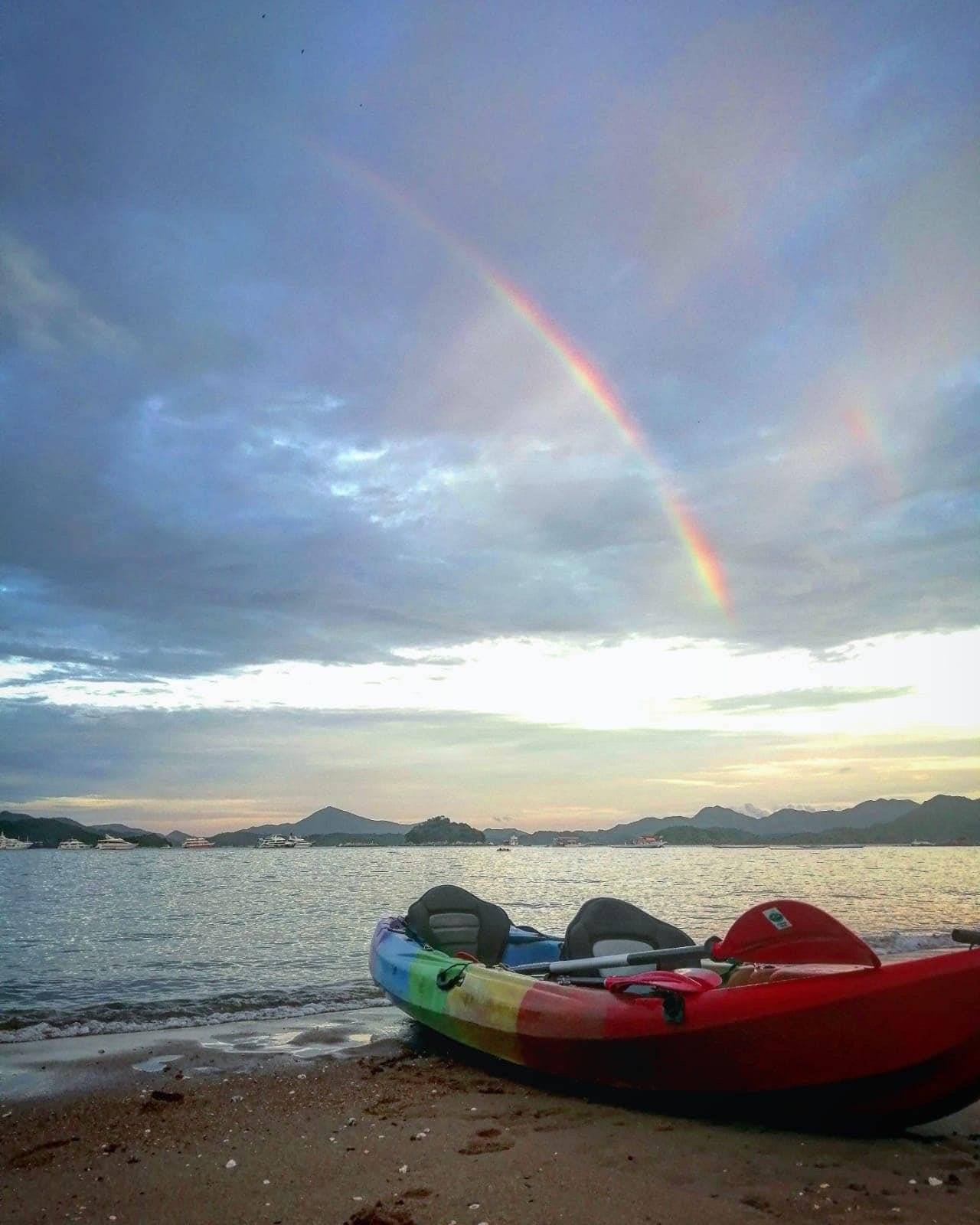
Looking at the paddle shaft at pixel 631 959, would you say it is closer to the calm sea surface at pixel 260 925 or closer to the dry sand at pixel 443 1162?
the dry sand at pixel 443 1162

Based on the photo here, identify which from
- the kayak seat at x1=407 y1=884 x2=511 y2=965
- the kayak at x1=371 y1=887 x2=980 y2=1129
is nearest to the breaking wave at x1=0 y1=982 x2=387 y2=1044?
the kayak seat at x1=407 y1=884 x2=511 y2=965

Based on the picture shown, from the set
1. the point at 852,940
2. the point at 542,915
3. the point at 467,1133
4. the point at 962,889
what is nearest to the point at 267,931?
the point at 542,915

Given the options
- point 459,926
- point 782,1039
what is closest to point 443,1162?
point 782,1039

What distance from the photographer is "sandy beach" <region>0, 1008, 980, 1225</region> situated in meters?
4.62

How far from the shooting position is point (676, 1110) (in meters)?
6.10

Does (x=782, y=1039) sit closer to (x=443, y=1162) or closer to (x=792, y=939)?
(x=792, y=939)

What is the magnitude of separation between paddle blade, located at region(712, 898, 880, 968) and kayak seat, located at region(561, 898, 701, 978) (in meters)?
2.48

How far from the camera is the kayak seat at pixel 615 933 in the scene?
8.45m

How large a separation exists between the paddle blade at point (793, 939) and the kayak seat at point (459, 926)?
516 cm

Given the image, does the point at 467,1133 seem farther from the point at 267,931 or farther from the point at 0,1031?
the point at 267,931

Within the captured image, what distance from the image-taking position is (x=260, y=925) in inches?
1001

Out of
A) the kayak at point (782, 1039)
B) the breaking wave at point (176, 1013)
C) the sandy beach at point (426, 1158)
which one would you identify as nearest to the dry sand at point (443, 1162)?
the sandy beach at point (426, 1158)

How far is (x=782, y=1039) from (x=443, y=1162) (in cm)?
222

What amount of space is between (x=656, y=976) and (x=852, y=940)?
1.43m
